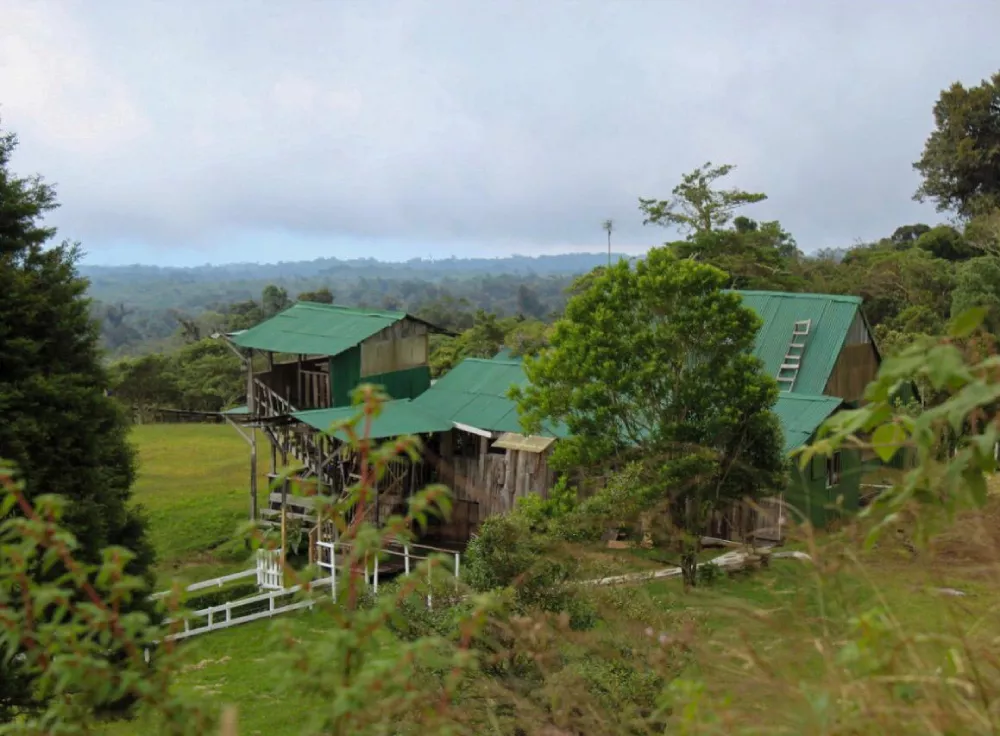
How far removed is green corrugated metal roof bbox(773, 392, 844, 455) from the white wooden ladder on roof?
0.90 metres

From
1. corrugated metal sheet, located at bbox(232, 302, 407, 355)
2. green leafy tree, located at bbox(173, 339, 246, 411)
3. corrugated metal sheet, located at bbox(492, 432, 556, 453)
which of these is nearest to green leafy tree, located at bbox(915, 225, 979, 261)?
corrugated metal sheet, located at bbox(492, 432, 556, 453)

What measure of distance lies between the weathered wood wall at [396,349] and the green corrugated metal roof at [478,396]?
815 millimetres

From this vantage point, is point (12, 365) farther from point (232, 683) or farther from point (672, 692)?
point (672, 692)

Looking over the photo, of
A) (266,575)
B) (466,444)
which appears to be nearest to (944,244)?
(466,444)

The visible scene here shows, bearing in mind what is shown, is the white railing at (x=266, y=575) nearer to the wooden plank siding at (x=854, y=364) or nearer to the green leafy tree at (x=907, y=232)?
the wooden plank siding at (x=854, y=364)

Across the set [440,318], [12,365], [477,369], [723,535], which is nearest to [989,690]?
[12,365]

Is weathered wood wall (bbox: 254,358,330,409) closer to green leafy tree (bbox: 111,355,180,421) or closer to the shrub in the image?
the shrub

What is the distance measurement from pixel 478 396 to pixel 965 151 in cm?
2728

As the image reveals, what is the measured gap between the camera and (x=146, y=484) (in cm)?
2531

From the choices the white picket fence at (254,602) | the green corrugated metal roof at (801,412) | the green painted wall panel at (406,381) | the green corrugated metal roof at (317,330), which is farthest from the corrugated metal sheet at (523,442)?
the green corrugated metal roof at (801,412)

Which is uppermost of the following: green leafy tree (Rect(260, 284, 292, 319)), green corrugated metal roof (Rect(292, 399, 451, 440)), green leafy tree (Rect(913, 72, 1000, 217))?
green leafy tree (Rect(913, 72, 1000, 217))

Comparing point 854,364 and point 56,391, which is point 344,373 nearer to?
point 56,391

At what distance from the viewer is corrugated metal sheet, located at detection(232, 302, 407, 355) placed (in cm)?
1933

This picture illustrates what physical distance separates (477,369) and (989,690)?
60.2ft
